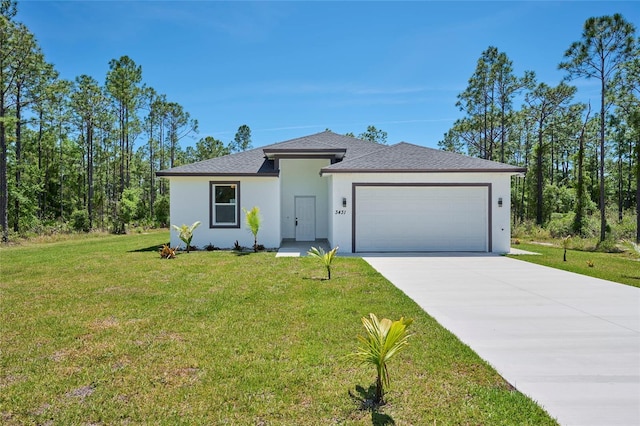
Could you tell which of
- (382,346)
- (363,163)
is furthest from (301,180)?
(382,346)

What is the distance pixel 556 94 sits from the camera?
2766 centimetres

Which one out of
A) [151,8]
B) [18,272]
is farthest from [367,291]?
[151,8]

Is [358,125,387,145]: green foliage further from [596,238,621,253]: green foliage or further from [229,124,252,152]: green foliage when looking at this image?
[596,238,621,253]: green foliage

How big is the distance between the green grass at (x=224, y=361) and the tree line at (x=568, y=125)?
16830 millimetres

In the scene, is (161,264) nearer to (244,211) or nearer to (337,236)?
(244,211)

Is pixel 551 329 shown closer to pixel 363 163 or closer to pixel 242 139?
pixel 363 163

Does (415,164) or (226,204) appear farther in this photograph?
(226,204)

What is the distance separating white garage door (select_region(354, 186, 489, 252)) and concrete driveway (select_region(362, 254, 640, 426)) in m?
3.77

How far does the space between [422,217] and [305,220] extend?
19.2 ft

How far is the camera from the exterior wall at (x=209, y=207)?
14672 millimetres

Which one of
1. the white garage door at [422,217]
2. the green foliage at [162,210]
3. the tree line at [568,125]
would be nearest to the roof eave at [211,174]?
the white garage door at [422,217]

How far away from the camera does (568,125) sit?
32.7 m

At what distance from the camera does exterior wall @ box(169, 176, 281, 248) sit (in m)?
14.7

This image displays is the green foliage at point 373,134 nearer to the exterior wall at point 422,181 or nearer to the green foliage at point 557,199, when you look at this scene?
the green foliage at point 557,199
